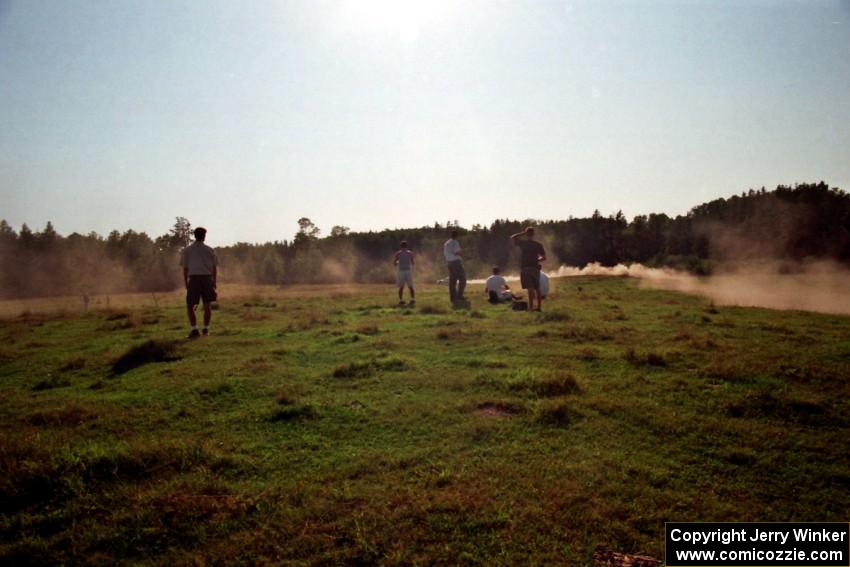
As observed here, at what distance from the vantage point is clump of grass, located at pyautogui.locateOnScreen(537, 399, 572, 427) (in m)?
5.13

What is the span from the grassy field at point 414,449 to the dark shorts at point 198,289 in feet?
6.46

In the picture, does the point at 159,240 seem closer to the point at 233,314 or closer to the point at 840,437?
the point at 233,314

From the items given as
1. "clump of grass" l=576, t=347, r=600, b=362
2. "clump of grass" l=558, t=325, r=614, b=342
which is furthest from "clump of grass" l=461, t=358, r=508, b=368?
"clump of grass" l=558, t=325, r=614, b=342

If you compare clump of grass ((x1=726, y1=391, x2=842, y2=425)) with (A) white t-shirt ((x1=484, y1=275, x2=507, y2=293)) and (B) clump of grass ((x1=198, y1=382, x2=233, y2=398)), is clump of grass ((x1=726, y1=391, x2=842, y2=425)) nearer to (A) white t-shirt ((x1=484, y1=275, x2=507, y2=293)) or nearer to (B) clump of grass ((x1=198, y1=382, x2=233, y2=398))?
(B) clump of grass ((x1=198, y1=382, x2=233, y2=398))

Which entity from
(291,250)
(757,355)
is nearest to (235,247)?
(291,250)

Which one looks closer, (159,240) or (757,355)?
(757,355)

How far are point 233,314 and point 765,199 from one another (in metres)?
45.0

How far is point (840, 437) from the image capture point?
4648 millimetres

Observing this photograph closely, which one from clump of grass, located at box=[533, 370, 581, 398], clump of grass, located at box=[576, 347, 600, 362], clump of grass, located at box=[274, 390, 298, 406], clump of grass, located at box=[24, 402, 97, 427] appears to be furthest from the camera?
clump of grass, located at box=[576, 347, 600, 362]

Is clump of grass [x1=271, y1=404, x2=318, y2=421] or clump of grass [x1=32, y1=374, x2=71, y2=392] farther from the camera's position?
clump of grass [x1=32, y1=374, x2=71, y2=392]

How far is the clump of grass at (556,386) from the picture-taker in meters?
6.07

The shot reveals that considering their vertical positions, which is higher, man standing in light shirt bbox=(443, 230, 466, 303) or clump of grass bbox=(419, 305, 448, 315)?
man standing in light shirt bbox=(443, 230, 466, 303)

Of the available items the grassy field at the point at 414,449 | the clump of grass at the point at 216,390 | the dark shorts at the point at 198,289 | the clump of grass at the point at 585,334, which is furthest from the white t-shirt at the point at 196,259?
the clump of grass at the point at 585,334

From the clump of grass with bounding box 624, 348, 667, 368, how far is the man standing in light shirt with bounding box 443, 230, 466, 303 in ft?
29.3
